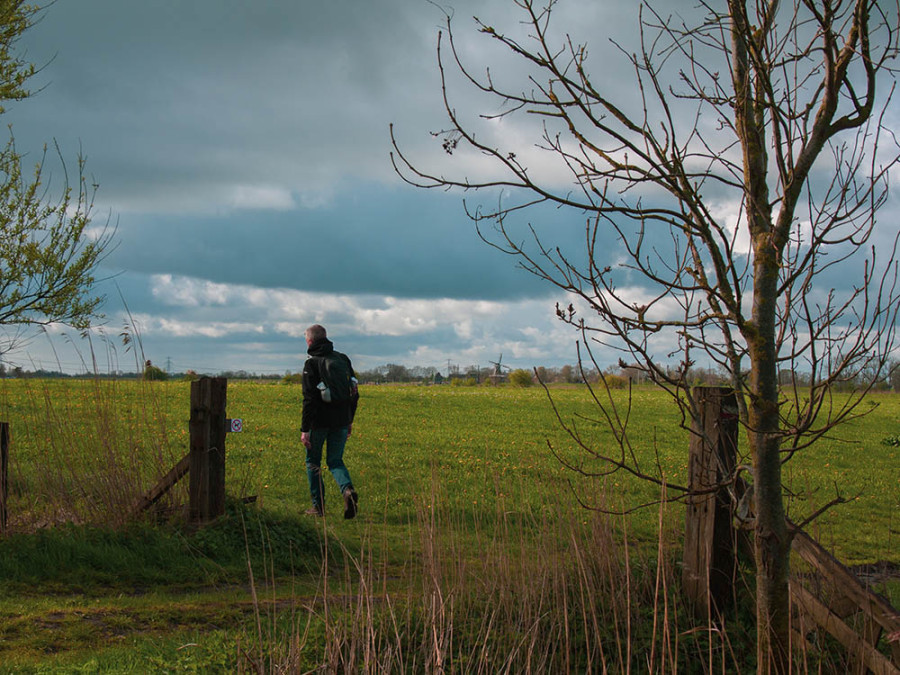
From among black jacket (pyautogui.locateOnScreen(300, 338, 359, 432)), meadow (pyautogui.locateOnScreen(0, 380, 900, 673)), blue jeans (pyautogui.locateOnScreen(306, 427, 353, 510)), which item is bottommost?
meadow (pyautogui.locateOnScreen(0, 380, 900, 673))

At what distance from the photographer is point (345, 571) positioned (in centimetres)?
676

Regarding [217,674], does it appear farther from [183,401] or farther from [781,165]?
[183,401]

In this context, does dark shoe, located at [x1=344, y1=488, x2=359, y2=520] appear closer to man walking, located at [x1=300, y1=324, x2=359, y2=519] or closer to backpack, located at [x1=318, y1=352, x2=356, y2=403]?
man walking, located at [x1=300, y1=324, x2=359, y2=519]

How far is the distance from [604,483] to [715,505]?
3.34ft

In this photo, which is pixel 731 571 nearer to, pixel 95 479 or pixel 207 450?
pixel 207 450

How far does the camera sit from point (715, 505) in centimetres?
564

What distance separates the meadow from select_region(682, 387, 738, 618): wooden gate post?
0.59 feet

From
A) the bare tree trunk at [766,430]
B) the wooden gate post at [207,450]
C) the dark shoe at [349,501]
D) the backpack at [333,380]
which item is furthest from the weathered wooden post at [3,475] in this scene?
the bare tree trunk at [766,430]

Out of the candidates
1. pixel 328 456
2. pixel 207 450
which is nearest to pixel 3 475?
pixel 207 450

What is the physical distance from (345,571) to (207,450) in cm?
282

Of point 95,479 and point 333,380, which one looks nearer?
point 95,479

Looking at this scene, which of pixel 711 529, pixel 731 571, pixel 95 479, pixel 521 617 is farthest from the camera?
pixel 95 479

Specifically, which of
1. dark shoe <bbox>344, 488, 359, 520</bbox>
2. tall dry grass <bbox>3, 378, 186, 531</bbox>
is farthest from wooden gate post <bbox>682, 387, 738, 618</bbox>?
tall dry grass <bbox>3, 378, 186, 531</bbox>

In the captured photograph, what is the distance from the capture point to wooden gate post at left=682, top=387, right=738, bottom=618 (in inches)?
215
